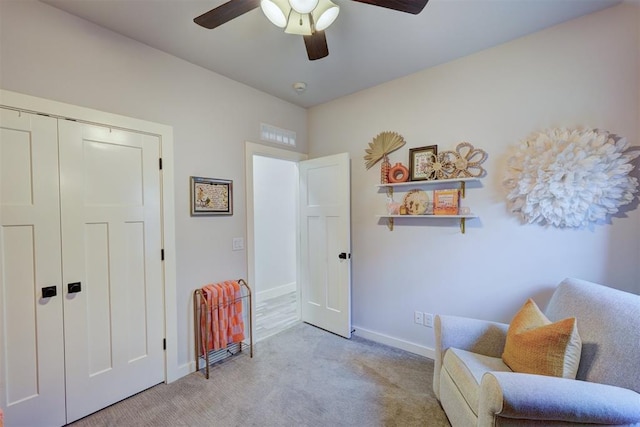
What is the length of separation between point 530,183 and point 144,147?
2.91 metres

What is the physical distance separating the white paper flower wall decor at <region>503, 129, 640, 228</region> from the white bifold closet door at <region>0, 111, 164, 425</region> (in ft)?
9.33

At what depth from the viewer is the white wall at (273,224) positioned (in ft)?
14.1

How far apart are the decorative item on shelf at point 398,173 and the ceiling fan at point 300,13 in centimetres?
130

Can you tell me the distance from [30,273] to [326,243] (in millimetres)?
2335

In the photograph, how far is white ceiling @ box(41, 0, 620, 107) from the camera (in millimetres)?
1721

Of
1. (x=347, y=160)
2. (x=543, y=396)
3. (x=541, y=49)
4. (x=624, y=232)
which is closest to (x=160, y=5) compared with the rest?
(x=347, y=160)

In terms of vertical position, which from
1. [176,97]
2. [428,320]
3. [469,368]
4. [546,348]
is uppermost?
[176,97]

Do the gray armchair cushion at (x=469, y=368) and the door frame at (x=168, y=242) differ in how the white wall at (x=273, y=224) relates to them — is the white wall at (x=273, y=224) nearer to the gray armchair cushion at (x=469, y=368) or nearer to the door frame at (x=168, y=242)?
the door frame at (x=168, y=242)

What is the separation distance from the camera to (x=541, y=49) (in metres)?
2.00

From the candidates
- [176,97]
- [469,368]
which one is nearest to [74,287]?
[176,97]

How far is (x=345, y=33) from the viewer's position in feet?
6.44

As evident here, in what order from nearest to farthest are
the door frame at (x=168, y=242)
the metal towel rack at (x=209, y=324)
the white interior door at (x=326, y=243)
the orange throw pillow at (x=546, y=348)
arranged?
the orange throw pillow at (x=546, y=348) → the door frame at (x=168, y=242) → the metal towel rack at (x=209, y=324) → the white interior door at (x=326, y=243)

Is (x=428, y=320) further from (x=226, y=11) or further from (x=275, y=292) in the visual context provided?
(x=226, y=11)

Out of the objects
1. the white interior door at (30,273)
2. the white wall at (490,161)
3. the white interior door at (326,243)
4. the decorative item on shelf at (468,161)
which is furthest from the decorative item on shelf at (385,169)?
the white interior door at (30,273)
